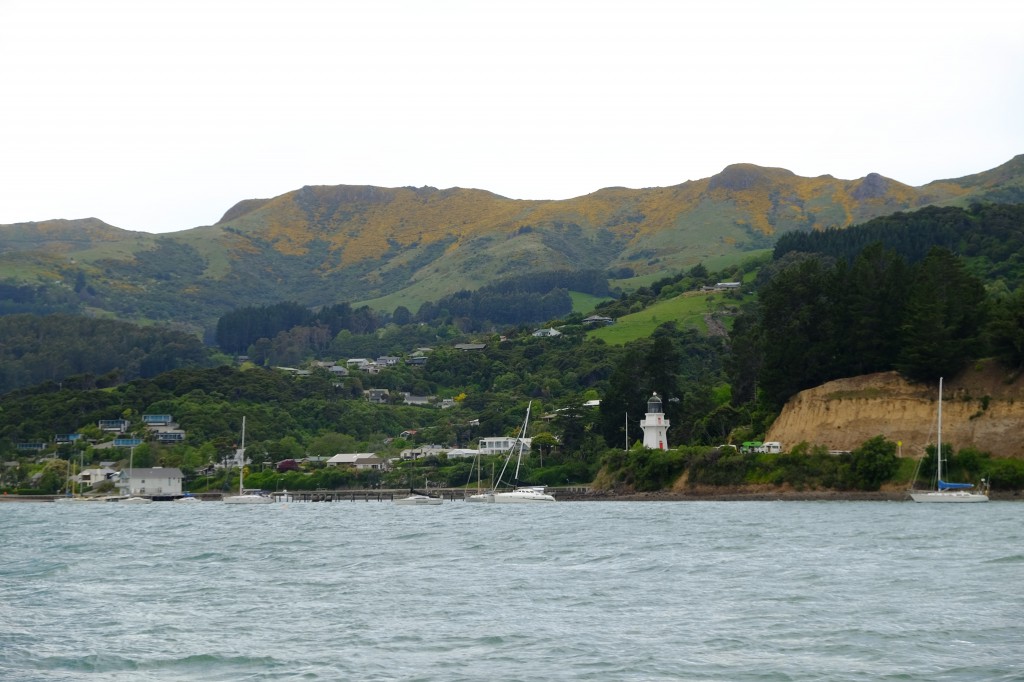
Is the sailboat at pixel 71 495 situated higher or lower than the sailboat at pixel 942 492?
lower

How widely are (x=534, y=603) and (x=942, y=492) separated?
55.0 meters

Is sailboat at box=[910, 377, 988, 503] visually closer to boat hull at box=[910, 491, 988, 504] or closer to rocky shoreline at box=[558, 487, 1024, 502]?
boat hull at box=[910, 491, 988, 504]

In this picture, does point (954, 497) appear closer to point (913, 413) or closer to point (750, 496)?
point (913, 413)

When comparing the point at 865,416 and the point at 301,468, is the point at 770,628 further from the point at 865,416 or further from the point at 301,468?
the point at 301,468

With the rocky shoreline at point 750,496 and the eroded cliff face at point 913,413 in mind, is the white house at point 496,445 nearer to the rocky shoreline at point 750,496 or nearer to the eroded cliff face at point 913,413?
the rocky shoreline at point 750,496

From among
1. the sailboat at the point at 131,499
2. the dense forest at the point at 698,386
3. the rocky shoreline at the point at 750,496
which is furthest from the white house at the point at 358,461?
the rocky shoreline at the point at 750,496

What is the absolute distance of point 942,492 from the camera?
286ft

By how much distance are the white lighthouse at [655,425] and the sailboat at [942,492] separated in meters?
29.5

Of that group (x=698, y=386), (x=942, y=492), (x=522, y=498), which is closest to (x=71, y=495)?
(x=522, y=498)

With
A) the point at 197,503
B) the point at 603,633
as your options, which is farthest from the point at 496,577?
the point at 197,503

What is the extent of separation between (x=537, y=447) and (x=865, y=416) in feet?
158

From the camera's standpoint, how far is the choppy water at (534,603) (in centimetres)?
3019

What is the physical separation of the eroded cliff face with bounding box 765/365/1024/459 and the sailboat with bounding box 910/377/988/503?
6.55 ft

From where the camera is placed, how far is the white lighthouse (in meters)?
118
